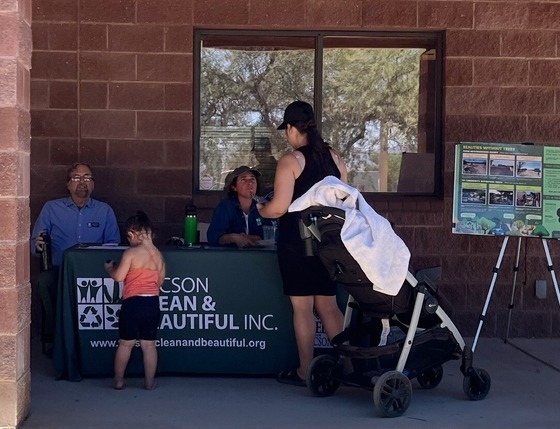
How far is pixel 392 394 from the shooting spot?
6168 millimetres

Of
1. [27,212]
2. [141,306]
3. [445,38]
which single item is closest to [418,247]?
[445,38]

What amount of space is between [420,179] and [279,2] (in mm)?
2068

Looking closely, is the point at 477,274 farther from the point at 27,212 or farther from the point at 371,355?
the point at 27,212

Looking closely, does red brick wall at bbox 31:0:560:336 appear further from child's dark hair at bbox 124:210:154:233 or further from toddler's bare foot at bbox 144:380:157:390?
toddler's bare foot at bbox 144:380:157:390

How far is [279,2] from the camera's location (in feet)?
28.9

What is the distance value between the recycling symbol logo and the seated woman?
113 centimetres

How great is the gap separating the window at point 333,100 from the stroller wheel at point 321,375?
2.79 metres

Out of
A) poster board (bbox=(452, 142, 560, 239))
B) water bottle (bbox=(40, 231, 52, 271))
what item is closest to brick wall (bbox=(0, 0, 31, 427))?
water bottle (bbox=(40, 231, 52, 271))

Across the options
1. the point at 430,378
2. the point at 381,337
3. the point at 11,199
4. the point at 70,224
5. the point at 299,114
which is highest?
the point at 299,114

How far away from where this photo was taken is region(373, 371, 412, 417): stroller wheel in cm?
612

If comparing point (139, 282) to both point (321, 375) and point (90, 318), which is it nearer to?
point (90, 318)

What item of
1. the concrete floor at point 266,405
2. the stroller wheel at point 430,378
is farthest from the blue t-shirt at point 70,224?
the stroller wheel at point 430,378

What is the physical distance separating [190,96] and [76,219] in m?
1.56

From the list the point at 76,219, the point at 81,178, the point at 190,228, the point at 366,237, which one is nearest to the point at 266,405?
the point at 366,237
